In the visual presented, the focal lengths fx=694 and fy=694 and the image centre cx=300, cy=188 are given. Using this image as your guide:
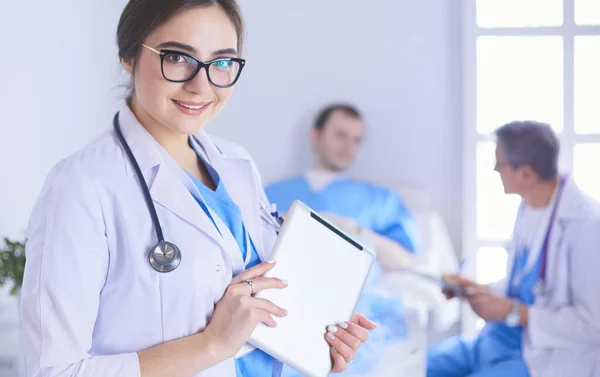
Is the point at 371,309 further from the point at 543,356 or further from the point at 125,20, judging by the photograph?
the point at 125,20

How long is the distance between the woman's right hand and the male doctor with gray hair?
102cm

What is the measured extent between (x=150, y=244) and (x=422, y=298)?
1.56m

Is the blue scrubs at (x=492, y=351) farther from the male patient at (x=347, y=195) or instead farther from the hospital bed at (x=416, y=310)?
the male patient at (x=347, y=195)

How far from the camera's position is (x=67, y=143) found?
7.47ft

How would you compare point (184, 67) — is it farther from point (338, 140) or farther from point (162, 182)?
point (338, 140)

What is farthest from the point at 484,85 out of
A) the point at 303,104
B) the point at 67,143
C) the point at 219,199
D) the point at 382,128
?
the point at 219,199

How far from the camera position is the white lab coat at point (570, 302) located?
1646 millimetres

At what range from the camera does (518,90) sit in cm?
269

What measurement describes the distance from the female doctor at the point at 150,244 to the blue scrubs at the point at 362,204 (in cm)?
160

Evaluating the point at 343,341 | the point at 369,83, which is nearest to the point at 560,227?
the point at 343,341

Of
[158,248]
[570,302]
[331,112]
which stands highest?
[331,112]

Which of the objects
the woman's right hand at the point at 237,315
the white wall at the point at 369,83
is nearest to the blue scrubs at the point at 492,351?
the white wall at the point at 369,83

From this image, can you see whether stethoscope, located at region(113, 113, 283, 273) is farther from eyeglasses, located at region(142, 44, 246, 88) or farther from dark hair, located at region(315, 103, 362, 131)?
dark hair, located at region(315, 103, 362, 131)

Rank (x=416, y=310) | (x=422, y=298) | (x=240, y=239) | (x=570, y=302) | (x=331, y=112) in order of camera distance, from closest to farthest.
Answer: (x=240, y=239), (x=570, y=302), (x=416, y=310), (x=422, y=298), (x=331, y=112)
